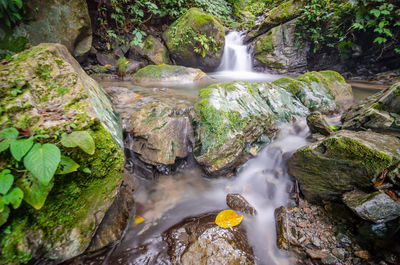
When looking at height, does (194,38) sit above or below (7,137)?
above

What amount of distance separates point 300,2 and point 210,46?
5466 mm

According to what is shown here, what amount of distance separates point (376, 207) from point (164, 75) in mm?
6249

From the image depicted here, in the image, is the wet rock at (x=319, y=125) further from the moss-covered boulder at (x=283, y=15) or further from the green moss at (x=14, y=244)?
the moss-covered boulder at (x=283, y=15)

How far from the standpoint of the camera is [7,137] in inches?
50.6

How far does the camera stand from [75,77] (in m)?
2.21

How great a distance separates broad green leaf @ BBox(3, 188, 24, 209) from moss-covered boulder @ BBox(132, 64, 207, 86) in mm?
5144

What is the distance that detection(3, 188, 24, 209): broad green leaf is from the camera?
114cm

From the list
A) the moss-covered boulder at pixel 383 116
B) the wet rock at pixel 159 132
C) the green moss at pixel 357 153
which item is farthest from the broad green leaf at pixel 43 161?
the moss-covered boulder at pixel 383 116

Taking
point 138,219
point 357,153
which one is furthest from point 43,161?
point 357,153

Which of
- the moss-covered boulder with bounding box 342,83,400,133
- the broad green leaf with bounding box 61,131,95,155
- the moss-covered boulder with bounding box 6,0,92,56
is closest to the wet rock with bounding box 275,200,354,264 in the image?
the moss-covered boulder with bounding box 342,83,400,133

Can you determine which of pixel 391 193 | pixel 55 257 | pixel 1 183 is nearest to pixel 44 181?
pixel 1 183

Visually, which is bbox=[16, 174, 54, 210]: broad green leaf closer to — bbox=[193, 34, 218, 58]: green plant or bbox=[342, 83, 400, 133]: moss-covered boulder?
bbox=[342, 83, 400, 133]: moss-covered boulder

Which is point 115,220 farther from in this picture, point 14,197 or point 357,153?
point 357,153

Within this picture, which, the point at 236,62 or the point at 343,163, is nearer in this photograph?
the point at 343,163
